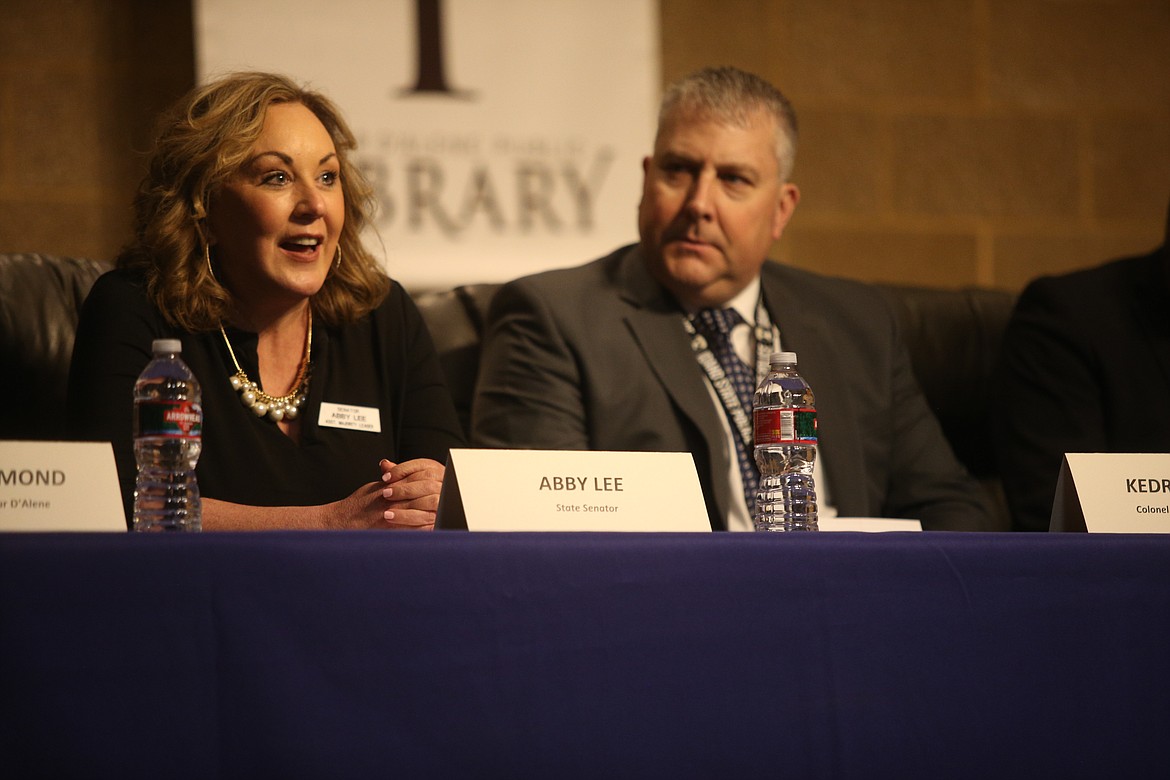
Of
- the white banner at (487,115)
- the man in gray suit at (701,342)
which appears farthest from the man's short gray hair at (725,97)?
the white banner at (487,115)

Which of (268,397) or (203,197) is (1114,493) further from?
(203,197)

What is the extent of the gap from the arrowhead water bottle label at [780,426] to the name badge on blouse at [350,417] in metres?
0.77

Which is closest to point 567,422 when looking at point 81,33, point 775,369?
point 775,369

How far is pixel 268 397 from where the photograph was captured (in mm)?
2199

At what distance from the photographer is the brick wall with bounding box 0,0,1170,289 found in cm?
422

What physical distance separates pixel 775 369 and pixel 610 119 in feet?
6.06

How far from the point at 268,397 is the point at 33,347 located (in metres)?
0.60

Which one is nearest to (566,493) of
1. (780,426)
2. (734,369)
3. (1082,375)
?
(780,426)

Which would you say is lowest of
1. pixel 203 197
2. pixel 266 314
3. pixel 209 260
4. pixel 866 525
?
pixel 866 525

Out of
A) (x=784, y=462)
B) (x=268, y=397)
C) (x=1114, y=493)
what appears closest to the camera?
(x=1114, y=493)

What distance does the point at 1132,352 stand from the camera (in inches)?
107

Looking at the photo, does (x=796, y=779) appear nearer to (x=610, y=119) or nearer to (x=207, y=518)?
(x=207, y=518)

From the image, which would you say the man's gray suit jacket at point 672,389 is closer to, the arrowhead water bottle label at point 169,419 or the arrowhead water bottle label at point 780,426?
the arrowhead water bottle label at point 780,426

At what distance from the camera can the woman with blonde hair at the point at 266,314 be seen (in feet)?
6.91
